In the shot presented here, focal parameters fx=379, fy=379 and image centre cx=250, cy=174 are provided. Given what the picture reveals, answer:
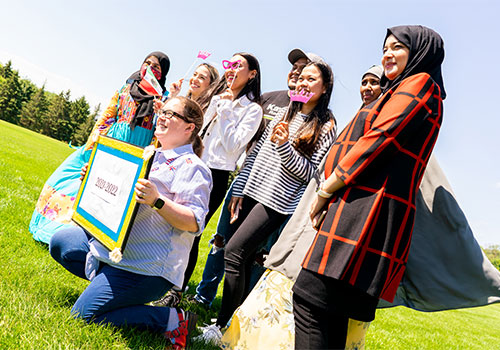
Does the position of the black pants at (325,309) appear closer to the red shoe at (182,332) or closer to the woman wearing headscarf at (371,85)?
the red shoe at (182,332)

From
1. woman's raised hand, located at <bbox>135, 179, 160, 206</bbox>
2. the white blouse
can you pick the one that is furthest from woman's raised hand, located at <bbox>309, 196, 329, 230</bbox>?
the white blouse

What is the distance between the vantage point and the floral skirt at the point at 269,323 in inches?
93.5

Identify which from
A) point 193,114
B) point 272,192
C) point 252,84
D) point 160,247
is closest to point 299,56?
point 252,84

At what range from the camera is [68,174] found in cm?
416

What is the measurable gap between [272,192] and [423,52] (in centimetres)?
151

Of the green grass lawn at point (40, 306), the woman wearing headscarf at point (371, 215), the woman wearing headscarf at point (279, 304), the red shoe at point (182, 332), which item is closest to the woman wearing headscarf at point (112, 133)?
the green grass lawn at point (40, 306)

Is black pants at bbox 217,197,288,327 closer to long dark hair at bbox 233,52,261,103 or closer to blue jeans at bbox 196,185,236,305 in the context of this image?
blue jeans at bbox 196,185,236,305

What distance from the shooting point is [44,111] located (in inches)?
3221

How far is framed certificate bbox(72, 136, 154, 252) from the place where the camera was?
86.4 inches

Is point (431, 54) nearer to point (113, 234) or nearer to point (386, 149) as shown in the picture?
point (386, 149)

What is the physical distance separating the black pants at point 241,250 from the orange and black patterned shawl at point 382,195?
3.53ft

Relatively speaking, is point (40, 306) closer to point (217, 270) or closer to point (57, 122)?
point (217, 270)

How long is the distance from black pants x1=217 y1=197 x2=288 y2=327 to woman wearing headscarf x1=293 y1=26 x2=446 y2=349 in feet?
3.38

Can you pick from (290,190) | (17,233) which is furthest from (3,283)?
(290,190)
